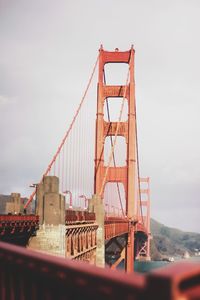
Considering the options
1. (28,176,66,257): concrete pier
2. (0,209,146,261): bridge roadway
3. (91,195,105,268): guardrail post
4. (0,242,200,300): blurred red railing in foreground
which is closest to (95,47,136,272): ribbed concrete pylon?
(0,209,146,261): bridge roadway

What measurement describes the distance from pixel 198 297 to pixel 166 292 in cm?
27

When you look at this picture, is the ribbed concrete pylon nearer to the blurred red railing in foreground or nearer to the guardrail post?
the guardrail post

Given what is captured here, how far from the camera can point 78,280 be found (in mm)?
2266

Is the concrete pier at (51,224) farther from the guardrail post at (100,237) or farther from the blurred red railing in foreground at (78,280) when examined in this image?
the blurred red railing in foreground at (78,280)

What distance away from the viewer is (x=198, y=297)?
69.5 inches

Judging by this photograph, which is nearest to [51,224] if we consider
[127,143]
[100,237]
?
[100,237]

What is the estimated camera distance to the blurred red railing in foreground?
5.33 ft

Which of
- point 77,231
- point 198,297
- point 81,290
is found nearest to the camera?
point 198,297

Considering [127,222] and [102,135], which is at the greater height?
[102,135]

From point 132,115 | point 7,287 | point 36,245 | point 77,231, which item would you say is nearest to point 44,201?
point 36,245

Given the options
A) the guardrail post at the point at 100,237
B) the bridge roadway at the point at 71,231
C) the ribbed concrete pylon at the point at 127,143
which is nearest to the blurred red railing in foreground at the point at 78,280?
the bridge roadway at the point at 71,231

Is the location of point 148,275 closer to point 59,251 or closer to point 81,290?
point 81,290

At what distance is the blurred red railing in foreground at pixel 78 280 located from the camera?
1.63 metres

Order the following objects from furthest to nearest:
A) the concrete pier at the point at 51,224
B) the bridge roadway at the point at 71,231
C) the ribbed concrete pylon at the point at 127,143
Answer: the ribbed concrete pylon at the point at 127,143 < the concrete pier at the point at 51,224 < the bridge roadway at the point at 71,231
